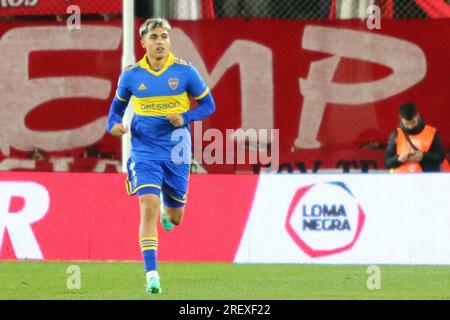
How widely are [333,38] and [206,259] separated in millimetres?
4179

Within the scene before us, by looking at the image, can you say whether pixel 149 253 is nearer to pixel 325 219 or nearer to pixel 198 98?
pixel 198 98

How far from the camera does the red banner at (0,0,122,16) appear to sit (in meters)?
19.4

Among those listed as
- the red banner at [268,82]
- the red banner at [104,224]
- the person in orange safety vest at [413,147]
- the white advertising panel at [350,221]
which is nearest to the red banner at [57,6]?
the red banner at [268,82]

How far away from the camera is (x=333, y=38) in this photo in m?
19.0

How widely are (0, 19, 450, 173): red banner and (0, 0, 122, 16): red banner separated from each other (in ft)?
0.66

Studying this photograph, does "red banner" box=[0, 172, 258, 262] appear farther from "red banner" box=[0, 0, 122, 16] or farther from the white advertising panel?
"red banner" box=[0, 0, 122, 16]

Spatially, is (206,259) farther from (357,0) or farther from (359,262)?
(357,0)

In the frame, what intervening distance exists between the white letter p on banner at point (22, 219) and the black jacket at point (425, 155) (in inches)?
163

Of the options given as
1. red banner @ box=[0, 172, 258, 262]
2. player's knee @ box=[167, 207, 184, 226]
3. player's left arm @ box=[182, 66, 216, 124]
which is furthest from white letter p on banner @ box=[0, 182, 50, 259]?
player's left arm @ box=[182, 66, 216, 124]

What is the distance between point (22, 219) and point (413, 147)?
4750 millimetres

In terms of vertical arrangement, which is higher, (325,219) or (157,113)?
(157,113)

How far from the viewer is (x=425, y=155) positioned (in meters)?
17.5

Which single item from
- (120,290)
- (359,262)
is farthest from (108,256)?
(120,290)

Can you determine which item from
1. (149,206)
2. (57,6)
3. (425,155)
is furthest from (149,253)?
(57,6)
